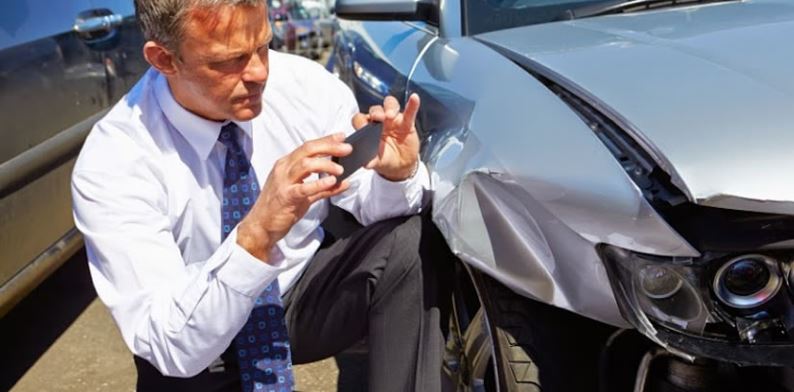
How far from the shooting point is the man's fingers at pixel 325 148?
1579 millimetres

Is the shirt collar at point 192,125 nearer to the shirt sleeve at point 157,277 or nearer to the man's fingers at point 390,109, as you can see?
the shirt sleeve at point 157,277

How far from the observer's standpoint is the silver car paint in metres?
1.41

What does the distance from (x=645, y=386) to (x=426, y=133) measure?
80cm

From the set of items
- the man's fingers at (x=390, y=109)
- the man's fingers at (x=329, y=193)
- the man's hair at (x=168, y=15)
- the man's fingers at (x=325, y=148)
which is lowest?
the man's fingers at (x=329, y=193)

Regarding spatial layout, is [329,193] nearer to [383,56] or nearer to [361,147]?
[361,147]

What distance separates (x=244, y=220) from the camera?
1619 mm

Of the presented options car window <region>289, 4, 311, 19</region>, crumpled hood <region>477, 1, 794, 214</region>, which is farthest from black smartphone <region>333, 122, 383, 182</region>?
car window <region>289, 4, 311, 19</region>

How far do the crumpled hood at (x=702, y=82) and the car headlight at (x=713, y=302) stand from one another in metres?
0.12

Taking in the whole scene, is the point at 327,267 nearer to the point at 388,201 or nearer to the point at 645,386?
the point at 388,201

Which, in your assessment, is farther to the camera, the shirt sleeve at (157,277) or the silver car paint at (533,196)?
the shirt sleeve at (157,277)

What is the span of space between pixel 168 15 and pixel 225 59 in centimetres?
13

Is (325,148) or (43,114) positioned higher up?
(325,148)

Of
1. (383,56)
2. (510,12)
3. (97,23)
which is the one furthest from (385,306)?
(97,23)

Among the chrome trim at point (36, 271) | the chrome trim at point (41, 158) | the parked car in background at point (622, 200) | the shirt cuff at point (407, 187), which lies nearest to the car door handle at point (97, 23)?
the chrome trim at point (41, 158)
